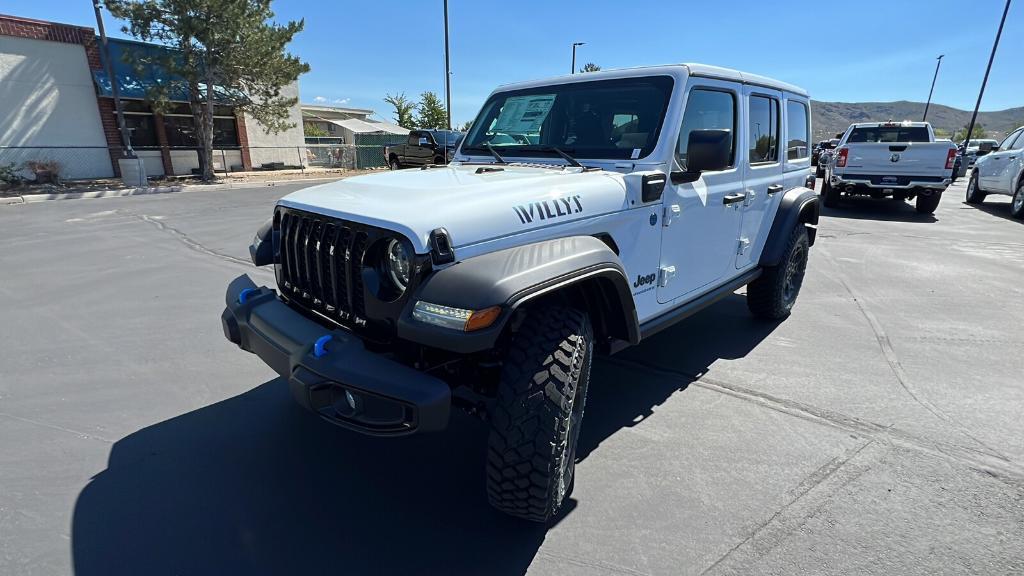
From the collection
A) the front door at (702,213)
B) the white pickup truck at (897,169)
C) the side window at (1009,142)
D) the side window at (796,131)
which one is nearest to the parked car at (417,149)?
the white pickup truck at (897,169)

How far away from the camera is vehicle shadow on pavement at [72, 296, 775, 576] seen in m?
2.12

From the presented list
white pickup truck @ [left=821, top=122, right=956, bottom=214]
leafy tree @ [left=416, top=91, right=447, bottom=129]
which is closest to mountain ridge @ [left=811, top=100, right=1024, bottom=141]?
leafy tree @ [left=416, top=91, right=447, bottom=129]

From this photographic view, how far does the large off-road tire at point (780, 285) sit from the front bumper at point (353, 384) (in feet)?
11.7

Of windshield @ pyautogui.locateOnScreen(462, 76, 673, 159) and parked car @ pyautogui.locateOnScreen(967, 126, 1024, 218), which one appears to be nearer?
windshield @ pyautogui.locateOnScreen(462, 76, 673, 159)

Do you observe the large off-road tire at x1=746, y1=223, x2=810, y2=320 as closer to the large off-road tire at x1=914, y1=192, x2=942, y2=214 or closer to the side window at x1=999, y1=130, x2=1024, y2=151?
the large off-road tire at x1=914, y1=192, x2=942, y2=214

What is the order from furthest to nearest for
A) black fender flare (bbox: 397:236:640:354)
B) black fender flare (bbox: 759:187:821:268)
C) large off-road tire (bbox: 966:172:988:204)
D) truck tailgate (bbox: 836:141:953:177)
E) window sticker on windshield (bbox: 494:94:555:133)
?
1. large off-road tire (bbox: 966:172:988:204)
2. truck tailgate (bbox: 836:141:953:177)
3. black fender flare (bbox: 759:187:821:268)
4. window sticker on windshield (bbox: 494:94:555:133)
5. black fender flare (bbox: 397:236:640:354)

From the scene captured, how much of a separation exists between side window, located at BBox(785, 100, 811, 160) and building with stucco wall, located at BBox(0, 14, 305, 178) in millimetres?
18218

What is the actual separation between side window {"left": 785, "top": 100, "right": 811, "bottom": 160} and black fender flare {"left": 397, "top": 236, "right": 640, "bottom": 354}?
115 inches

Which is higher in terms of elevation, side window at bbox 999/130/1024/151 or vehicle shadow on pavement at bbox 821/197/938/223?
side window at bbox 999/130/1024/151

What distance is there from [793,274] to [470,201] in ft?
12.6

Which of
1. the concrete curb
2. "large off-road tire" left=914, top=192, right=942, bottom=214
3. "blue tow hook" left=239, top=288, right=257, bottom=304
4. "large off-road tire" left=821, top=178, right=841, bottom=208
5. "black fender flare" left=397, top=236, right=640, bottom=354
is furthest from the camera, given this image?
the concrete curb

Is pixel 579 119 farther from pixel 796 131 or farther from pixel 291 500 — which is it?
pixel 291 500

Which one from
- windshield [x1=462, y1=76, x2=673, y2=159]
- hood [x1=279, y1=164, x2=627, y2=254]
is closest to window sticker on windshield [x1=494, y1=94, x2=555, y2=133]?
windshield [x1=462, y1=76, x2=673, y2=159]

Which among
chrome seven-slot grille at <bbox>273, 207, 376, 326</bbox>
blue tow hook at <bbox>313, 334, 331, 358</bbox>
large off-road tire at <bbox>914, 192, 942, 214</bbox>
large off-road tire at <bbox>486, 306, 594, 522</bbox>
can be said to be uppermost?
chrome seven-slot grille at <bbox>273, 207, 376, 326</bbox>
